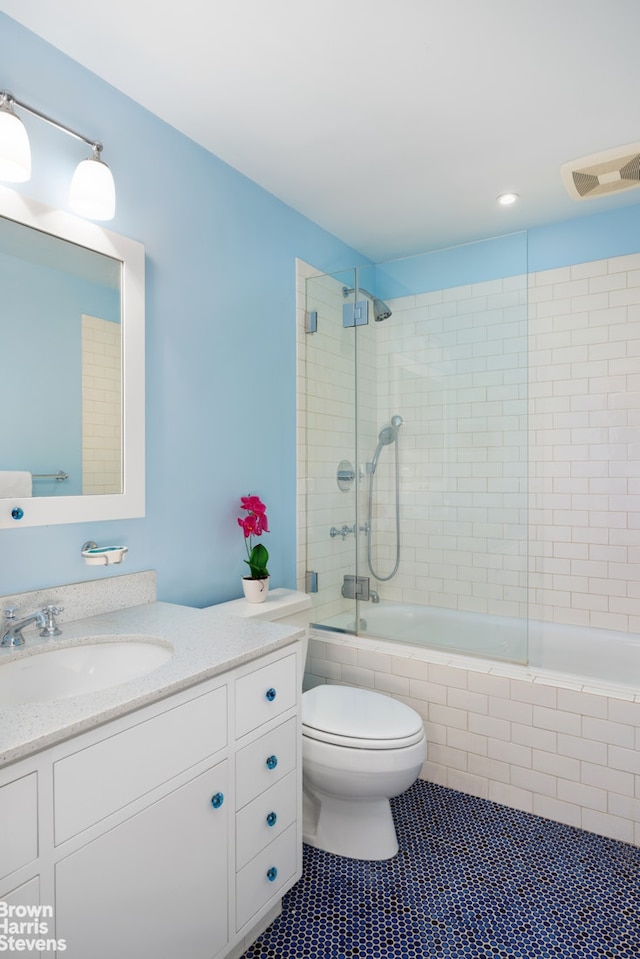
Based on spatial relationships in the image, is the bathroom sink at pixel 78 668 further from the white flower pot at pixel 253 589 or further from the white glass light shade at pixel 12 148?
the white glass light shade at pixel 12 148

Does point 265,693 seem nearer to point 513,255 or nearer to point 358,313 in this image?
point 358,313

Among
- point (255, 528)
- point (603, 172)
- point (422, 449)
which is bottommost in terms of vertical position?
point (255, 528)

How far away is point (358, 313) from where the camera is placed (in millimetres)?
2783

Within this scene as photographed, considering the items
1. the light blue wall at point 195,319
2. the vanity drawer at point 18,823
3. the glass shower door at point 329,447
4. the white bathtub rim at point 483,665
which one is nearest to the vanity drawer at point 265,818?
the vanity drawer at point 18,823

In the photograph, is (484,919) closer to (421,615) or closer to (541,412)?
(421,615)

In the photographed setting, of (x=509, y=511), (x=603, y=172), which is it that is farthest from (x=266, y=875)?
(x=603, y=172)

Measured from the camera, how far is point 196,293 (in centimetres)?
221

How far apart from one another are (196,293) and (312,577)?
1.46 metres

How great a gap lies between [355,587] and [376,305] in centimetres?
141

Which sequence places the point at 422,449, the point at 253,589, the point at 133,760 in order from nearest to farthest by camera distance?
the point at 133,760
the point at 253,589
the point at 422,449

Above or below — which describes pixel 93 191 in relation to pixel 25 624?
above

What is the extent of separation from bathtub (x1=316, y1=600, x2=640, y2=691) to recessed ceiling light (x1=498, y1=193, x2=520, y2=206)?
1994 mm

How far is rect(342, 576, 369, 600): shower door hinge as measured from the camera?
278cm

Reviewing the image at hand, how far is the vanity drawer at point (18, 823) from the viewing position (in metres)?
0.94
